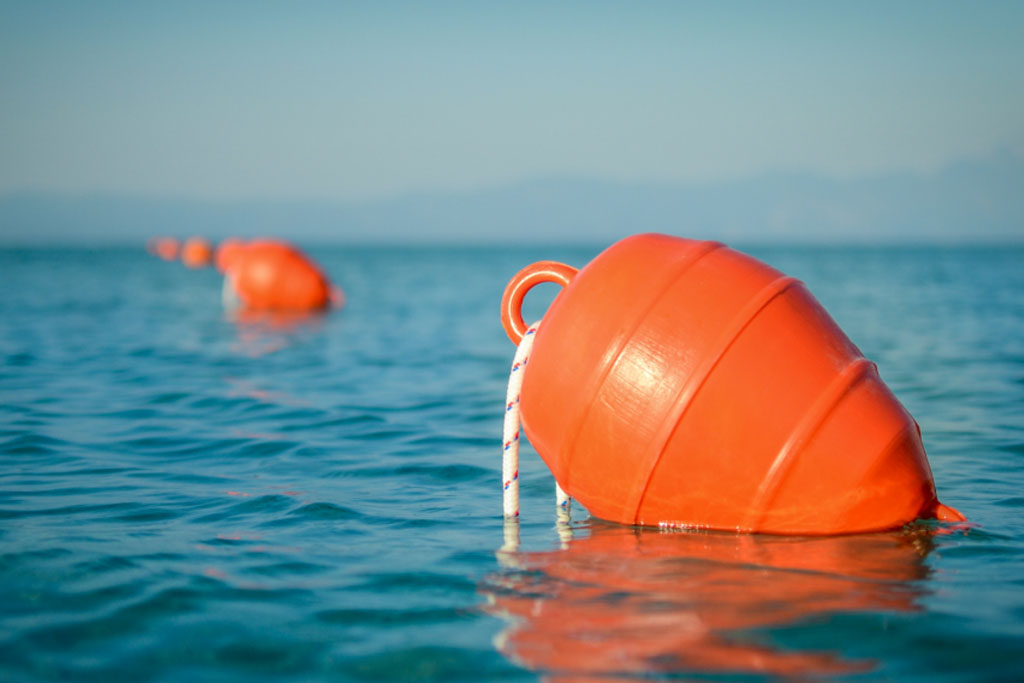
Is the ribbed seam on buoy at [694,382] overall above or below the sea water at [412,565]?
above

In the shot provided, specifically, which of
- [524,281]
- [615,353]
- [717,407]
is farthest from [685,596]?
[524,281]

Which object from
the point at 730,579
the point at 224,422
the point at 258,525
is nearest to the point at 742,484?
the point at 730,579

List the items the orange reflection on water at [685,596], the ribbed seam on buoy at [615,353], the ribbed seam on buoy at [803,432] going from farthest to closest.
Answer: the ribbed seam on buoy at [615,353], the ribbed seam on buoy at [803,432], the orange reflection on water at [685,596]

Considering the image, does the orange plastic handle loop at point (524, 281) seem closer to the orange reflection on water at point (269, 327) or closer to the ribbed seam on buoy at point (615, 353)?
the ribbed seam on buoy at point (615, 353)

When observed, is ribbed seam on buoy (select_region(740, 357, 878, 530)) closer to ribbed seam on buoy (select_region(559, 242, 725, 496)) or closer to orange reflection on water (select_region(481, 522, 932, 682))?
orange reflection on water (select_region(481, 522, 932, 682))

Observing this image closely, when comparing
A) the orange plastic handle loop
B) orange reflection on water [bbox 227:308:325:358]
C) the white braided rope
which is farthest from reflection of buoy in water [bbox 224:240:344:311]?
the white braided rope

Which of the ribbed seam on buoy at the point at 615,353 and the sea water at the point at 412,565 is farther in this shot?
the ribbed seam on buoy at the point at 615,353

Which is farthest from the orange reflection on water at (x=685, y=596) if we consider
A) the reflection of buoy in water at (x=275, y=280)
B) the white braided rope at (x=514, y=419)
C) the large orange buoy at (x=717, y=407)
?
the reflection of buoy in water at (x=275, y=280)

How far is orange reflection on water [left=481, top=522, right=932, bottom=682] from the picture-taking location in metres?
2.93

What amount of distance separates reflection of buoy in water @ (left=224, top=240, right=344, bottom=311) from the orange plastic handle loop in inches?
586

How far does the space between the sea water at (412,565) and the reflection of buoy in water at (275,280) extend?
1008 cm

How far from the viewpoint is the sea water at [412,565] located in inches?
118

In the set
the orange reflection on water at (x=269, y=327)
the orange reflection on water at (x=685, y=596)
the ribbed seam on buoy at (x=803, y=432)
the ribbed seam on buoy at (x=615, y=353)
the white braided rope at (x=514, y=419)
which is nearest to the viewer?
the orange reflection on water at (x=685, y=596)

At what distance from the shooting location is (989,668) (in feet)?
9.39
